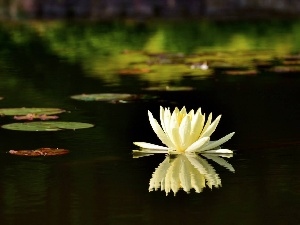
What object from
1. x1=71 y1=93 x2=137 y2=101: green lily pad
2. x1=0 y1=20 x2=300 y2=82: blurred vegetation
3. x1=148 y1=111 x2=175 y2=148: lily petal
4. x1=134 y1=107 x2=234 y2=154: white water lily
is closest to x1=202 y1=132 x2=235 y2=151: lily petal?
x1=134 y1=107 x2=234 y2=154: white water lily

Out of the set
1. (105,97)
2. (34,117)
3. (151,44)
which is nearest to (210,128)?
(34,117)

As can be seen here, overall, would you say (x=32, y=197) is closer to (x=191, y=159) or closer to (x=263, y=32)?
(x=191, y=159)

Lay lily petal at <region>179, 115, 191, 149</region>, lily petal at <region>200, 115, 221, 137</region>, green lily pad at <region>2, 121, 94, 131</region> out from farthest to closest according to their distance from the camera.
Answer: green lily pad at <region>2, 121, 94, 131</region> < lily petal at <region>200, 115, 221, 137</region> < lily petal at <region>179, 115, 191, 149</region>

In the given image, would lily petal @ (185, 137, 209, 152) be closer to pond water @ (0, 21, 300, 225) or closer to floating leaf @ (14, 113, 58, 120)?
pond water @ (0, 21, 300, 225)

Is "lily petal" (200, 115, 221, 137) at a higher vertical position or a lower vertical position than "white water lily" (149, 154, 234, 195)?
higher

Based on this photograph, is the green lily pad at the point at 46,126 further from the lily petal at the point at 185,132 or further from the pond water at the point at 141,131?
the lily petal at the point at 185,132

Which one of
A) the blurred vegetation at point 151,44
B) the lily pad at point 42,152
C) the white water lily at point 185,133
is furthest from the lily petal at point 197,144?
the blurred vegetation at point 151,44
